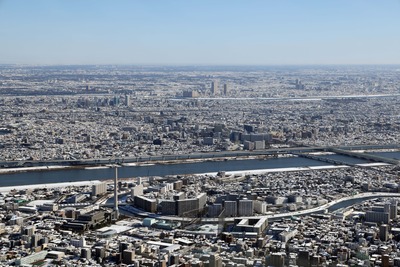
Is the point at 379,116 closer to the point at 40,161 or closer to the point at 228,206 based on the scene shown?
the point at 40,161

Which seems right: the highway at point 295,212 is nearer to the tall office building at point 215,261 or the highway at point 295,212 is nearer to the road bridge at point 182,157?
the tall office building at point 215,261

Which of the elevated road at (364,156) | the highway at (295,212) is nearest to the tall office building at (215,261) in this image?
the highway at (295,212)

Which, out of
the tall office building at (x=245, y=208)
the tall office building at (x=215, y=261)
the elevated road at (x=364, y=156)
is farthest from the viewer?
the elevated road at (x=364, y=156)

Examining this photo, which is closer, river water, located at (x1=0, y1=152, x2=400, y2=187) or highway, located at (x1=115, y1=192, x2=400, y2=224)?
highway, located at (x1=115, y1=192, x2=400, y2=224)

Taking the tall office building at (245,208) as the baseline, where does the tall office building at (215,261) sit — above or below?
above

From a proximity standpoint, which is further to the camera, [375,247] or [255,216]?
[255,216]

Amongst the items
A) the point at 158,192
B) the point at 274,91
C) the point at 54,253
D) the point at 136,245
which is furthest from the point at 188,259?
the point at 274,91

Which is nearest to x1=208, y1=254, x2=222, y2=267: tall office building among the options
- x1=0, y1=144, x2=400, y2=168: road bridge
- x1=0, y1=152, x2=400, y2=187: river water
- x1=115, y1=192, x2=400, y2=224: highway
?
x1=115, y1=192, x2=400, y2=224: highway

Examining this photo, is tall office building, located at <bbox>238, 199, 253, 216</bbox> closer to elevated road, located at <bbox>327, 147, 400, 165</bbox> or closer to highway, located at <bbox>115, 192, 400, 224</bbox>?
highway, located at <bbox>115, 192, 400, 224</bbox>

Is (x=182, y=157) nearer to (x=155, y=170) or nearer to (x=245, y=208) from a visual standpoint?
(x=155, y=170)
